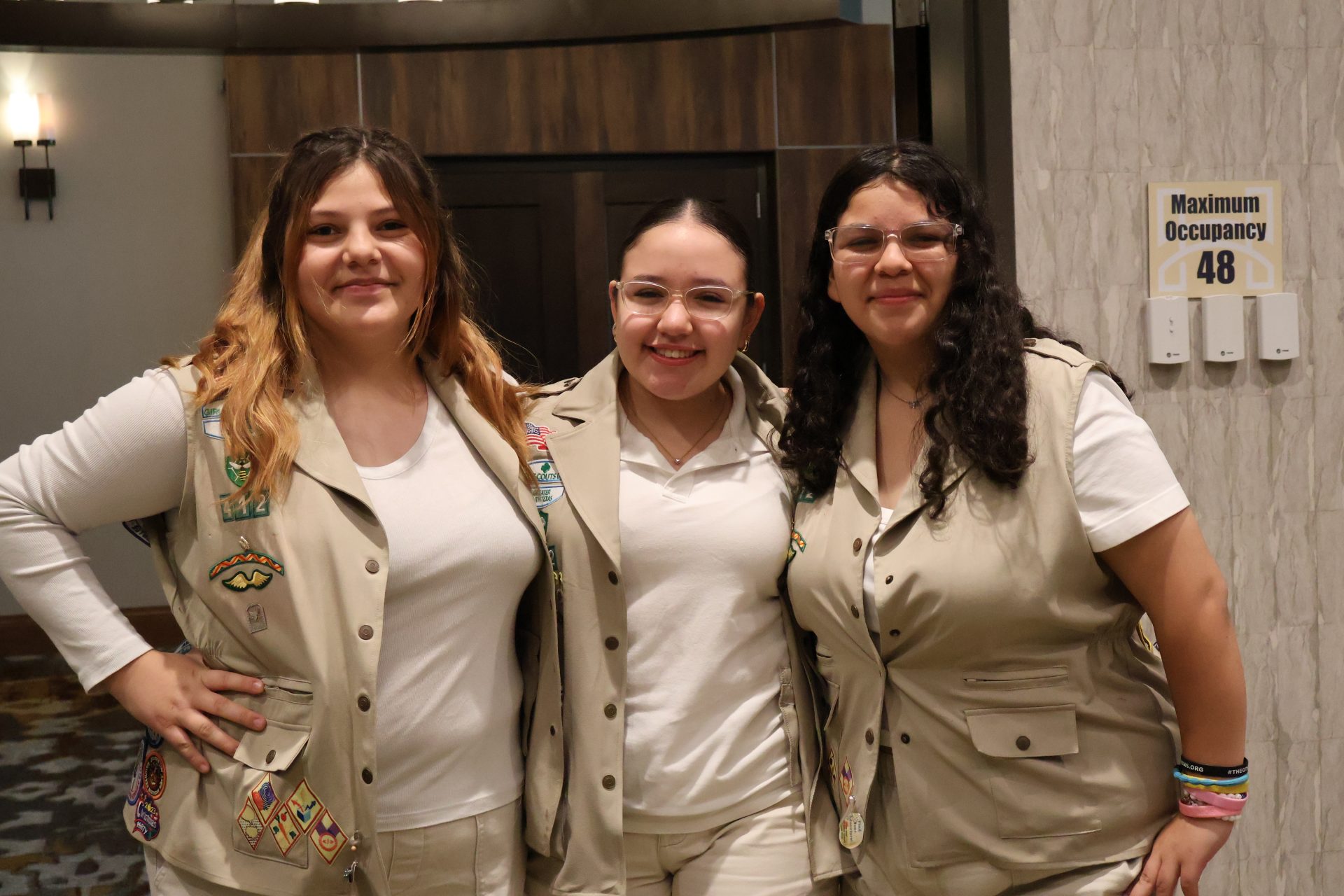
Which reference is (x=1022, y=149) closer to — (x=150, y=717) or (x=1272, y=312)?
(x=1272, y=312)

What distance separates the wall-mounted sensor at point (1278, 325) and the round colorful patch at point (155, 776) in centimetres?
245

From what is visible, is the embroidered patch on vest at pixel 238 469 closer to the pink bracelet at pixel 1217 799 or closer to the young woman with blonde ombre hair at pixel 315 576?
the young woman with blonde ombre hair at pixel 315 576

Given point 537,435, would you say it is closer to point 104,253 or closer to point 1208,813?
point 1208,813

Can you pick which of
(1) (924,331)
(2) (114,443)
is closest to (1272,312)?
(1) (924,331)

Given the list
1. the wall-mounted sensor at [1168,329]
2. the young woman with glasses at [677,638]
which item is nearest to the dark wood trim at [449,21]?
the wall-mounted sensor at [1168,329]

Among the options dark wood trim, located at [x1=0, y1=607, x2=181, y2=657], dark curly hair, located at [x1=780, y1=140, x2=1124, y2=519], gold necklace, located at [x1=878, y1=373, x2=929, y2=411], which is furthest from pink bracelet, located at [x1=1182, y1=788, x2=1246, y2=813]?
dark wood trim, located at [x1=0, y1=607, x2=181, y2=657]

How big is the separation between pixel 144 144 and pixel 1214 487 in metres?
5.62

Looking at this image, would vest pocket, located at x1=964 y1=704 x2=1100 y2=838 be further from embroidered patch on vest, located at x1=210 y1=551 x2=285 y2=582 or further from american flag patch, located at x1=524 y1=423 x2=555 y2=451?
embroidered patch on vest, located at x1=210 y1=551 x2=285 y2=582

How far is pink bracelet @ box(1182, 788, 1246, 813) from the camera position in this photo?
1.81m

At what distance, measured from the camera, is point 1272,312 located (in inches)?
111

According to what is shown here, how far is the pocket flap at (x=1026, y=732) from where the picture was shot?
1.81 meters

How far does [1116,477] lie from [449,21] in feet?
A: 15.7

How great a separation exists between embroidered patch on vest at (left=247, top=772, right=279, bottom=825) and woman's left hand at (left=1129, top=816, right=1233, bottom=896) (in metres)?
1.26

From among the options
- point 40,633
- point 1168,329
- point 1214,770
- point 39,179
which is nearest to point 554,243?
point 39,179
